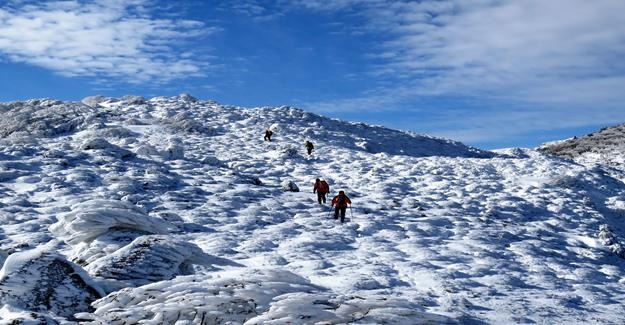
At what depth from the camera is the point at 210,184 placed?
2431cm

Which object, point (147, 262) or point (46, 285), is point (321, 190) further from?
point (46, 285)

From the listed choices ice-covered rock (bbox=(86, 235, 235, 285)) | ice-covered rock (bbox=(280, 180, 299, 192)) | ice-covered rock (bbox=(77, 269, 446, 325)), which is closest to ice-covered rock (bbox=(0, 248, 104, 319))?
ice-covered rock (bbox=(77, 269, 446, 325))

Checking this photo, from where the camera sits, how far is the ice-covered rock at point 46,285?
26.8 feet

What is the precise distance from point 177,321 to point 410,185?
823 inches

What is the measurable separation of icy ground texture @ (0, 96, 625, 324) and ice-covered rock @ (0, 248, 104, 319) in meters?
0.03

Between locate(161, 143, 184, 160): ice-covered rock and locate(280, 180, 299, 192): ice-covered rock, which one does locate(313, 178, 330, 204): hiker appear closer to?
locate(280, 180, 299, 192): ice-covered rock

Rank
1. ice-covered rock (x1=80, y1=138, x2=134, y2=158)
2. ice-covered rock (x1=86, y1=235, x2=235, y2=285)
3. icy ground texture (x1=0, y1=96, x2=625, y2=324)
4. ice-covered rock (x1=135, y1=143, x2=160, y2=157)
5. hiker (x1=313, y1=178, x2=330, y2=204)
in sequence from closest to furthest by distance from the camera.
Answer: icy ground texture (x1=0, y1=96, x2=625, y2=324) → ice-covered rock (x1=86, y1=235, x2=235, y2=285) → hiker (x1=313, y1=178, x2=330, y2=204) → ice-covered rock (x1=80, y1=138, x2=134, y2=158) → ice-covered rock (x1=135, y1=143, x2=160, y2=157)

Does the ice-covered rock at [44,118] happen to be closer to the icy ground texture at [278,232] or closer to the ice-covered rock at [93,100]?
the icy ground texture at [278,232]

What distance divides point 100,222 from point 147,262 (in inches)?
149

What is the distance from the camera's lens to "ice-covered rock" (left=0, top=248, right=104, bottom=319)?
8172 millimetres

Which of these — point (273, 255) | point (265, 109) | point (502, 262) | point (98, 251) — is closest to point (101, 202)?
point (98, 251)

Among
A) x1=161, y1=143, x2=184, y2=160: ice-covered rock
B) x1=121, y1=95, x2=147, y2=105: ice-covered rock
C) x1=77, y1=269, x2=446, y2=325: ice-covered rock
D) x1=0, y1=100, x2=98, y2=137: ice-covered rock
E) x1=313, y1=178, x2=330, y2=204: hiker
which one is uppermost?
x1=121, y1=95, x2=147, y2=105: ice-covered rock

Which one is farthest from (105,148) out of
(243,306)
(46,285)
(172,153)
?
(243,306)

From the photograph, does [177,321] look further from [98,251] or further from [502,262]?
[502,262]
